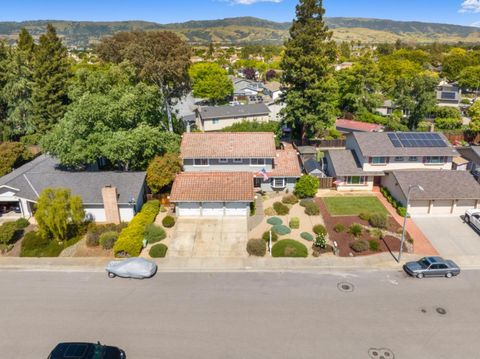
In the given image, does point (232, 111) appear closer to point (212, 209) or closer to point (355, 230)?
point (212, 209)

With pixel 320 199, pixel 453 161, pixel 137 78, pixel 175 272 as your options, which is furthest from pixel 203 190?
pixel 453 161

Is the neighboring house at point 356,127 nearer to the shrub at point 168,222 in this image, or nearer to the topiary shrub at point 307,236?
the topiary shrub at point 307,236

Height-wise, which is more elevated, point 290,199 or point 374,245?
point 290,199

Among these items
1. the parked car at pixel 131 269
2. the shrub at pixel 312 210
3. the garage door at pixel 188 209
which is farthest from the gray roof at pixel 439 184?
the parked car at pixel 131 269

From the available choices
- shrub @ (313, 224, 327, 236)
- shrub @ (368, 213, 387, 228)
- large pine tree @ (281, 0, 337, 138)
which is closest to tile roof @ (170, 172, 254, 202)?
shrub @ (313, 224, 327, 236)

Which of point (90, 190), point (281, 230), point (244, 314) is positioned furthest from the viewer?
point (90, 190)

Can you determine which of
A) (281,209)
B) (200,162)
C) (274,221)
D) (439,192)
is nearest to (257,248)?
(274,221)
